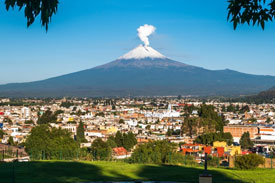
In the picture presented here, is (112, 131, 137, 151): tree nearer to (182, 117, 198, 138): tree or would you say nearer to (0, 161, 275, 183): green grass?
(182, 117, 198, 138): tree

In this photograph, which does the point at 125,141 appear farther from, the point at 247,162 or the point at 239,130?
the point at 247,162

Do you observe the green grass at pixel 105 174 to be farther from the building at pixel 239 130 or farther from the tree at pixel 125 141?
the building at pixel 239 130

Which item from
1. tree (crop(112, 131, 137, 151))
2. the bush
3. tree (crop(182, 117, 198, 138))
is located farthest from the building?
the bush

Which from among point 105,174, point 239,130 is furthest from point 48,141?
point 239,130

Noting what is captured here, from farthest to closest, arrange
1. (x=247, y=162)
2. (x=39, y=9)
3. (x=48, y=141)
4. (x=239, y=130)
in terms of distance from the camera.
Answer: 1. (x=239, y=130)
2. (x=48, y=141)
3. (x=247, y=162)
4. (x=39, y=9)

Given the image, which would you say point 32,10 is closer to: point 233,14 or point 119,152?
point 233,14

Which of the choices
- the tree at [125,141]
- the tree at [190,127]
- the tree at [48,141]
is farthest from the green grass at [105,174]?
the tree at [190,127]

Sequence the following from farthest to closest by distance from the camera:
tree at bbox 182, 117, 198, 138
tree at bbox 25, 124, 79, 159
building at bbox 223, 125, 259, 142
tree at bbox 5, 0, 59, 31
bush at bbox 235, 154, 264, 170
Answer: building at bbox 223, 125, 259, 142
tree at bbox 182, 117, 198, 138
tree at bbox 25, 124, 79, 159
bush at bbox 235, 154, 264, 170
tree at bbox 5, 0, 59, 31

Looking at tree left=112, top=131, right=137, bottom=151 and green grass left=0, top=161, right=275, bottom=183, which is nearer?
green grass left=0, top=161, right=275, bottom=183

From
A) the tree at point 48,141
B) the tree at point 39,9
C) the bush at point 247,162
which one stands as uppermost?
the tree at point 39,9
